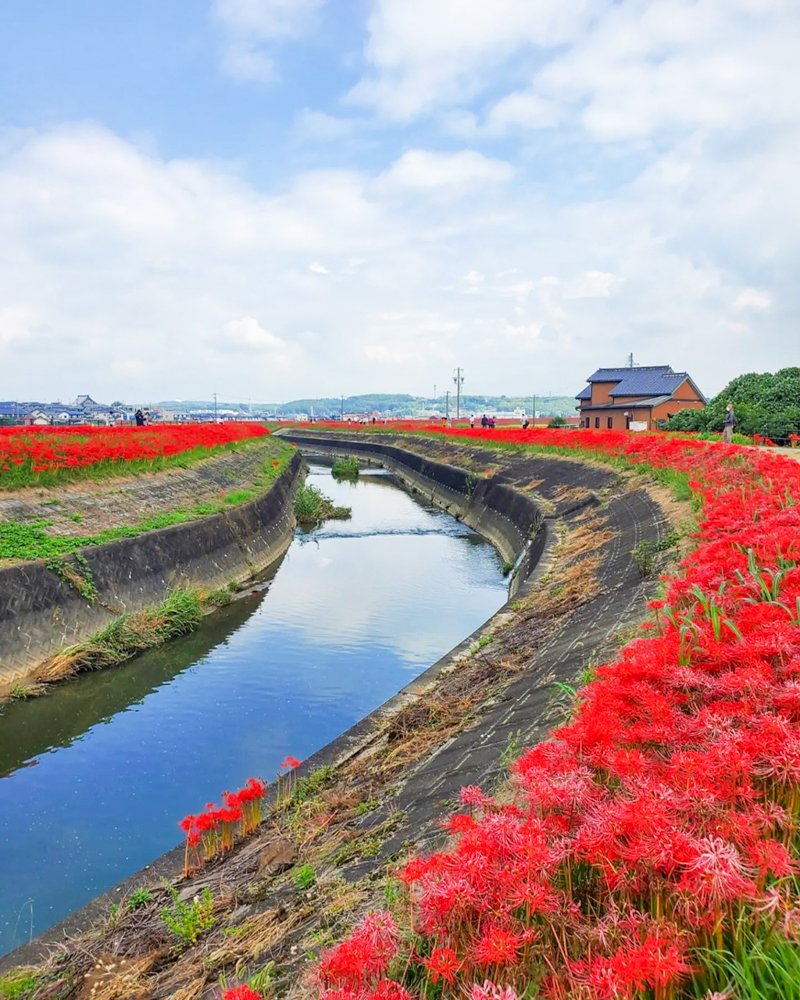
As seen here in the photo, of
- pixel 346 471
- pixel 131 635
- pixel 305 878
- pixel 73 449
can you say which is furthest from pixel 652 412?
pixel 305 878

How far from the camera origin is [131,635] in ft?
42.0

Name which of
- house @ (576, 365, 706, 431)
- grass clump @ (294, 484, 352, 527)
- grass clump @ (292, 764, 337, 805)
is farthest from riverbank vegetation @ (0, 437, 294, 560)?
house @ (576, 365, 706, 431)

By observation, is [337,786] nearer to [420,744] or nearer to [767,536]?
[420,744]

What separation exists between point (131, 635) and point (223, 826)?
24.7 ft

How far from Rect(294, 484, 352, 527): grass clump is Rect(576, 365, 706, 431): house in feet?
75.7

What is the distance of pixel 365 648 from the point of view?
539 inches

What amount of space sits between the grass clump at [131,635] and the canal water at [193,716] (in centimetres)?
24

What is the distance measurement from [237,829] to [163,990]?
231 centimetres

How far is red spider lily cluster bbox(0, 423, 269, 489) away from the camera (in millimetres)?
14758

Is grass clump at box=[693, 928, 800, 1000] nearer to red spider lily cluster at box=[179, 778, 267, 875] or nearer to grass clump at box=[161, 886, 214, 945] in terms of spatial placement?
grass clump at box=[161, 886, 214, 945]

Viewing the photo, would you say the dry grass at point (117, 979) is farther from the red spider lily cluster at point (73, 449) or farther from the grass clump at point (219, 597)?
the red spider lily cluster at point (73, 449)

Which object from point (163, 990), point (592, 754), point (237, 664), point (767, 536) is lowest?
point (237, 664)

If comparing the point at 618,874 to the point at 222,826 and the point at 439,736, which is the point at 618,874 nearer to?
the point at 222,826

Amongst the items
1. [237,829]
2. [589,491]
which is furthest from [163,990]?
[589,491]
